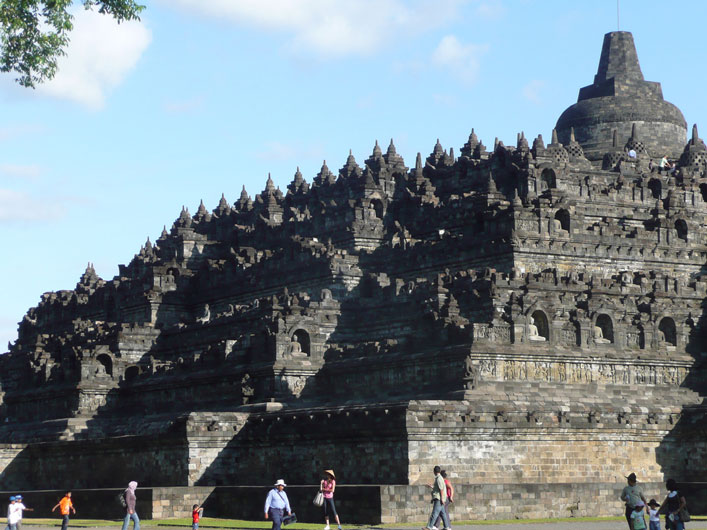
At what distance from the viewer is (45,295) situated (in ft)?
436

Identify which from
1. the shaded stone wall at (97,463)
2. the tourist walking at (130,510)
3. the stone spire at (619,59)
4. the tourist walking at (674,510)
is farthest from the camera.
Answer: the stone spire at (619,59)

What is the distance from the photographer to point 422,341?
275 feet

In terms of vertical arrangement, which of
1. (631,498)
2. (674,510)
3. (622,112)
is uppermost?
(622,112)

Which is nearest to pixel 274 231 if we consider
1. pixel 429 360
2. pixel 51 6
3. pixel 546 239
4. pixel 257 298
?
pixel 257 298

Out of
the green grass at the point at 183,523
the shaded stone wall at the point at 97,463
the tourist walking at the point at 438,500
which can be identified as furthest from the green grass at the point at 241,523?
→ the shaded stone wall at the point at 97,463

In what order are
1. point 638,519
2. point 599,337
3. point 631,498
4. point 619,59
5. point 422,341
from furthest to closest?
1. point 619,59
2. point 599,337
3. point 422,341
4. point 631,498
5. point 638,519

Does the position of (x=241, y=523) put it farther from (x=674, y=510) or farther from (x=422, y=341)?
(x=674, y=510)

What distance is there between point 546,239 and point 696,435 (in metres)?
17.3

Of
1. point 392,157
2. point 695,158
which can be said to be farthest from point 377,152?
point 695,158

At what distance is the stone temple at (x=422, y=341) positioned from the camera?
74812 millimetres

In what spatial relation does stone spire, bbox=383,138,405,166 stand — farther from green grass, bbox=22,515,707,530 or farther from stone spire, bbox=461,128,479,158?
green grass, bbox=22,515,707,530

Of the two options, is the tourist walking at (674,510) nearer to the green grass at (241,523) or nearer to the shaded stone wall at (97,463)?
the green grass at (241,523)

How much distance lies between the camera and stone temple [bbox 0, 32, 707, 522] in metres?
74.8

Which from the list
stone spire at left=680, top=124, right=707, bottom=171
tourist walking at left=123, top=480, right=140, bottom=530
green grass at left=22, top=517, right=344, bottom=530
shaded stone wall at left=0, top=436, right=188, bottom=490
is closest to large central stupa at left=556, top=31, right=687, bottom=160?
stone spire at left=680, top=124, right=707, bottom=171
